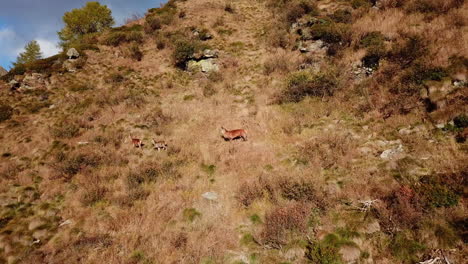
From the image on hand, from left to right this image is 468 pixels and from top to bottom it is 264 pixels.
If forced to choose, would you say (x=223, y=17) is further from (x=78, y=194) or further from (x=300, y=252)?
(x=300, y=252)

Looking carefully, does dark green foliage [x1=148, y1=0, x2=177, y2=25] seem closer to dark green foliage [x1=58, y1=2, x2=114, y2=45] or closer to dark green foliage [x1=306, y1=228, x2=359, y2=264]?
dark green foliage [x1=58, y1=2, x2=114, y2=45]

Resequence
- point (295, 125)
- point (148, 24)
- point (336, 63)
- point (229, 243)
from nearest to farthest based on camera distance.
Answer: point (229, 243) < point (295, 125) < point (336, 63) < point (148, 24)

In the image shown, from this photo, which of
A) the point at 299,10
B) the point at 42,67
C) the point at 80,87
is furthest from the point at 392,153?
the point at 42,67

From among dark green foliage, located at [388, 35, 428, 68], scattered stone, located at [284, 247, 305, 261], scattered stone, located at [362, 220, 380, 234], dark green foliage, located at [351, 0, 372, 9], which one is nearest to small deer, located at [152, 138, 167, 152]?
scattered stone, located at [284, 247, 305, 261]

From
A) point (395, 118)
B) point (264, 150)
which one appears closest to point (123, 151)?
point (264, 150)

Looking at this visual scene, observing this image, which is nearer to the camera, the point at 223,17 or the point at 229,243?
the point at 229,243

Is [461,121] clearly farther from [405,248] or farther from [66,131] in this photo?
[66,131]

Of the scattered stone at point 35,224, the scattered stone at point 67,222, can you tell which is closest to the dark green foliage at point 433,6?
the scattered stone at point 67,222
